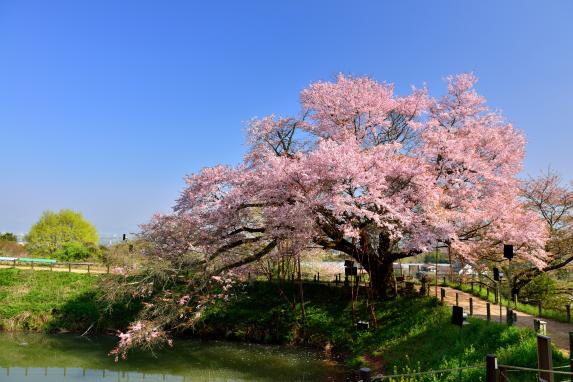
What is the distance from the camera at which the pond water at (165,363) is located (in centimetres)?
1587

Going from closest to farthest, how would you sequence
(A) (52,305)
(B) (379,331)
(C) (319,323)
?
1. (B) (379,331)
2. (C) (319,323)
3. (A) (52,305)

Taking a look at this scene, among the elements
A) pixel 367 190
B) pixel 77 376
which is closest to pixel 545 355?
pixel 367 190

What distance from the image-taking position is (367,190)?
16953 mm

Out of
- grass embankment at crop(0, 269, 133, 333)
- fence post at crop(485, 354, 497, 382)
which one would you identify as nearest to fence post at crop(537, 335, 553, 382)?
fence post at crop(485, 354, 497, 382)

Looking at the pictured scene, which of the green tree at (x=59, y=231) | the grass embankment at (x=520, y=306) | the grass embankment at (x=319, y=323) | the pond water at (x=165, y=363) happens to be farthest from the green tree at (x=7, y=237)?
the grass embankment at (x=520, y=306)

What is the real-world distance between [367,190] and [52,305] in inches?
728

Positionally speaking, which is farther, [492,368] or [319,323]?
[319,323]

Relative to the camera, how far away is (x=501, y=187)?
1967cm

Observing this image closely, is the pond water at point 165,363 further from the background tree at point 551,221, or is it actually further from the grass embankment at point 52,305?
the background tree at point 551,221

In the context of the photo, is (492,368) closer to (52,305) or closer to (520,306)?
(520,306)

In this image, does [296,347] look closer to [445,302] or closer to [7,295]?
[445,302]

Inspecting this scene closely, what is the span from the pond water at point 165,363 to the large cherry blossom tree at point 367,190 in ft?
11.6

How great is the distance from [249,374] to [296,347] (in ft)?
13.3

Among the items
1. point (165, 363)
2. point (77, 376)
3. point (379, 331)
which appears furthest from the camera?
point (379, 331)
